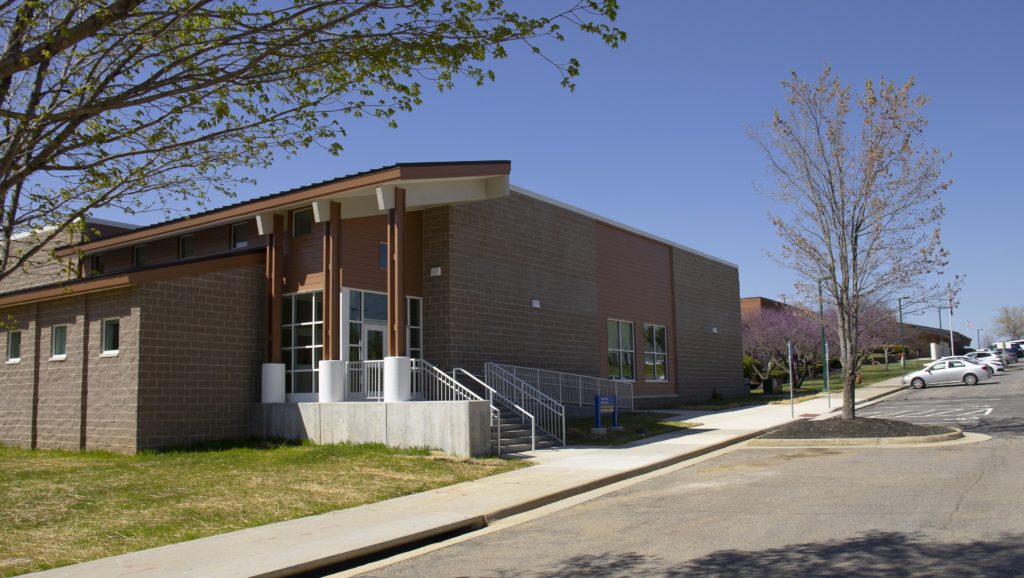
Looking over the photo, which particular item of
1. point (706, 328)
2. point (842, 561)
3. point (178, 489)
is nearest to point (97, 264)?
point (178, 489)

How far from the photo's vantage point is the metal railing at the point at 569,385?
22.6m

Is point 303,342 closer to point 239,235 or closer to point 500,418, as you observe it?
point 239,235

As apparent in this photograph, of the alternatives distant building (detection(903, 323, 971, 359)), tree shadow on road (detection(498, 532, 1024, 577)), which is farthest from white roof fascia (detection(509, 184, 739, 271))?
distant building (detection(903, 323, 971, 359))

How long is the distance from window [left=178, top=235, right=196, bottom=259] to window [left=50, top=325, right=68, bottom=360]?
413 centimetres

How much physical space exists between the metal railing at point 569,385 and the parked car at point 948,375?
71.8 feet

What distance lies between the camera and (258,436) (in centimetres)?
1959

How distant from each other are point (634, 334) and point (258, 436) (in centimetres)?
1519

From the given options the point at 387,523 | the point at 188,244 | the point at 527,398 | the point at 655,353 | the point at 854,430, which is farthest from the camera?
the point at 655,353

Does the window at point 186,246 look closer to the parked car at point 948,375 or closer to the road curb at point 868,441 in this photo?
the road curb at point 868,441

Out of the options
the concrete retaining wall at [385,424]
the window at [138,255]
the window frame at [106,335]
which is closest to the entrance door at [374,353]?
the concrete retaining wall at [385,424]

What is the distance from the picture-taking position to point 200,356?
18812 mm

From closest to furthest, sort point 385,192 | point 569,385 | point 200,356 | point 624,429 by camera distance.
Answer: point 385,192
point 200,356
point 624,429
point 569,385

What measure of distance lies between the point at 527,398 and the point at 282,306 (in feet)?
21.9

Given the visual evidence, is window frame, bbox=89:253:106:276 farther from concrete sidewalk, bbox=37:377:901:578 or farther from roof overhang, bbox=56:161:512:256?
concrete sidewalk, bbox=37:377:901:578
